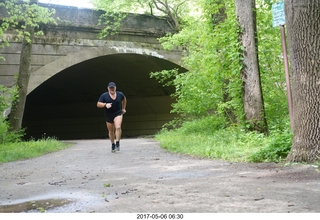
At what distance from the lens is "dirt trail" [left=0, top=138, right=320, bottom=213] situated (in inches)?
132

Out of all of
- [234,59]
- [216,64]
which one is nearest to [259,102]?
[234,59]

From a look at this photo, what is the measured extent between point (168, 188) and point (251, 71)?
5.22m

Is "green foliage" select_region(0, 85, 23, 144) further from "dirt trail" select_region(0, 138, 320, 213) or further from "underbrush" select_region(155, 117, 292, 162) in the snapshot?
"dirt trail" select_region(0, 138, 320, 213)

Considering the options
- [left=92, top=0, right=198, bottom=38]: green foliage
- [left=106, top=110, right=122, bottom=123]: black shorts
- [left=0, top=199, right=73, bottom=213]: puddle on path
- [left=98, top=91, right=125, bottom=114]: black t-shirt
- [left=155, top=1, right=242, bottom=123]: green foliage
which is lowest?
[left=0, top=199, right=73, bottom=213]: puddle on path

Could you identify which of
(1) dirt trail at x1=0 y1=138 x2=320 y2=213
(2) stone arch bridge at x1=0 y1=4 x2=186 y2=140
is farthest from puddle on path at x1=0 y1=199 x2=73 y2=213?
(2) stone arch bridge at x1=0 y1=4 x2=186 y2=140

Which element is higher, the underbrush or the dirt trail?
the underbrush

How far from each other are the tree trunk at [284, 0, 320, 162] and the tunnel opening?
1281 centimetres

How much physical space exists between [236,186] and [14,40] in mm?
12629

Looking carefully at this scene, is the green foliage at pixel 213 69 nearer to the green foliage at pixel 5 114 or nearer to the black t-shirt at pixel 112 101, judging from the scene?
the black t-shirt at pixel 112 101

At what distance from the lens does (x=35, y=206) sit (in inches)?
147

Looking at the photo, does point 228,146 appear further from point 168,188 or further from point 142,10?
point 142,10

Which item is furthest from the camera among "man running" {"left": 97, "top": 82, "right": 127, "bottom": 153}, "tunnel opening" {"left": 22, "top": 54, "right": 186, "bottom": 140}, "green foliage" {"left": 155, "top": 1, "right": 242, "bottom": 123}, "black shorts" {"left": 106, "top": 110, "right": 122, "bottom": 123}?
"tunnel opening" {"left": 22, "top": 54, "right": 186, "bottom": 140}

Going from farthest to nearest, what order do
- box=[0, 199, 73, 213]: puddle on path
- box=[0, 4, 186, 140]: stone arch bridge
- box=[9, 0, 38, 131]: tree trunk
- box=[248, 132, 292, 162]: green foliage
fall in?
1. box=[0, 4, 186, 140]: stone arch bridge
2. box=[9, 0, 38, 131]: tree trunk
3. box=[248, 132, 292, 162]: green foliage
4. box=[0, 199, 73, 213]: puddle on path

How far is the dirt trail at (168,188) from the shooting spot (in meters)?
3.34
